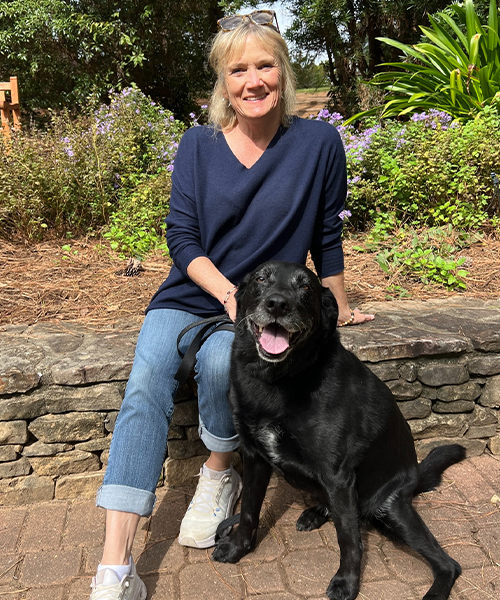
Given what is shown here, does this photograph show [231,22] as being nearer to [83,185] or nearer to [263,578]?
[263,578]

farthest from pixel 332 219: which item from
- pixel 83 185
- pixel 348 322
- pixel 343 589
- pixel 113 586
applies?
pixel 83 185

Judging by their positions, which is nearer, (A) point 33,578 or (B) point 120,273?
(A) point 33,578

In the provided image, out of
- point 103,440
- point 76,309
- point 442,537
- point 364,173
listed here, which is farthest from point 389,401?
point 364,173

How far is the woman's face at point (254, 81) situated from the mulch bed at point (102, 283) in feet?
4.49

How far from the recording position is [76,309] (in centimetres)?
332

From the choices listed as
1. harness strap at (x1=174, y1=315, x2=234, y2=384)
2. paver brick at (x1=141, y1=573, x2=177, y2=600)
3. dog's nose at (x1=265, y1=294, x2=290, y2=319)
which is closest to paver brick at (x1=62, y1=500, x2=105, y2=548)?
paver brick at (x1=141, y1=573, x2=177, y2=600)

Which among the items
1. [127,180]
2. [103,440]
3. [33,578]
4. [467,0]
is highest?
[467,0]

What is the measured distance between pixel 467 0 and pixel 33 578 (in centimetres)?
709

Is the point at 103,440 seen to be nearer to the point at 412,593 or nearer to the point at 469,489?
the point at 412,593

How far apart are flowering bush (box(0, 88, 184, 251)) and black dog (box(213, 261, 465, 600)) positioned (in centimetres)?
267

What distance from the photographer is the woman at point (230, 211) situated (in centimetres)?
231

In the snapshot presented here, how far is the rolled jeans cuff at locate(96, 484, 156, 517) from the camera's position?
1.97 meters

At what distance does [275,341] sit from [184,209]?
89 centimetres

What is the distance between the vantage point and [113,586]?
188 cm
